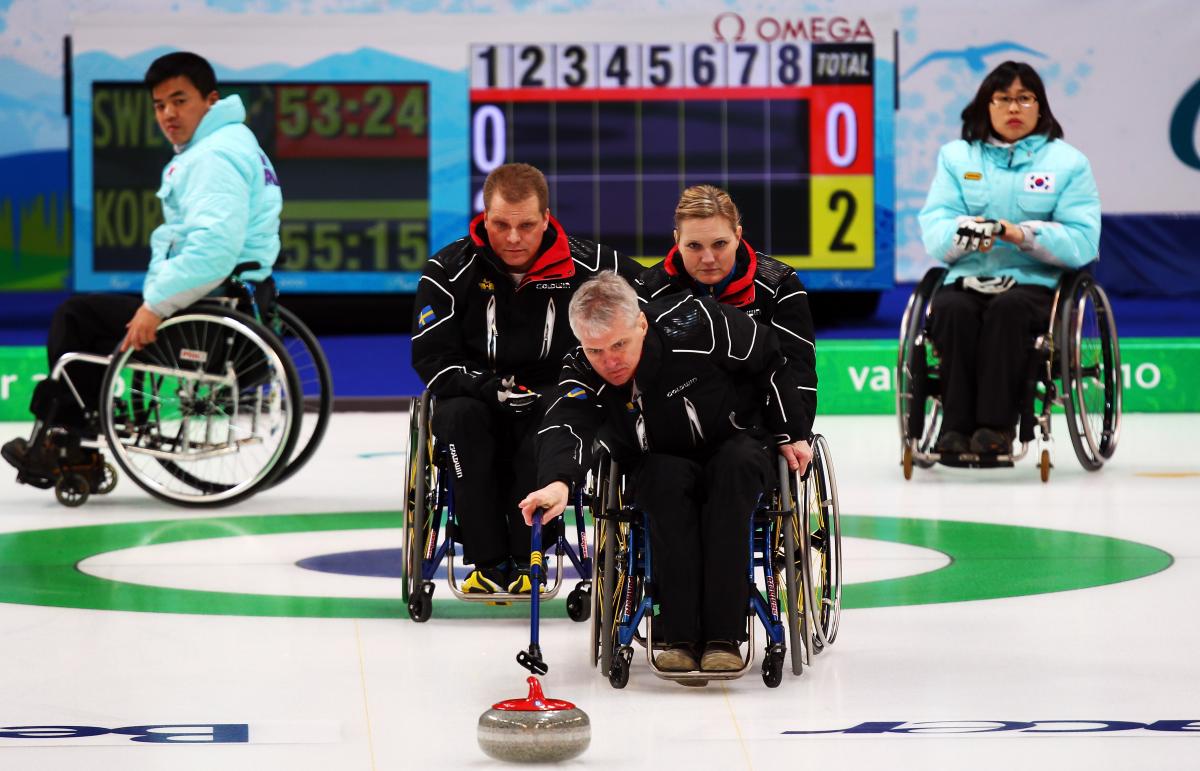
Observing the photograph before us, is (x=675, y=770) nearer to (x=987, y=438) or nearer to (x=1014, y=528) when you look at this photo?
(x=1014, y=528)

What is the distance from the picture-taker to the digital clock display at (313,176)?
10.4 metres

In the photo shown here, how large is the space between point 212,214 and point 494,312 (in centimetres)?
179

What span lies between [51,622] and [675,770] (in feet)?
5.82

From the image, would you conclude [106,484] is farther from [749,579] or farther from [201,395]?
[749,579]

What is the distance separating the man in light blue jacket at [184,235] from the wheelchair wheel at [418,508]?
1729 millimetres

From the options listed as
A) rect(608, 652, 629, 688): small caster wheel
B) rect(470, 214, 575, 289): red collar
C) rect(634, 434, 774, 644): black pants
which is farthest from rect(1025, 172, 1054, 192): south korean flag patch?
rect(608, 652, 629, 688): small caster wheel

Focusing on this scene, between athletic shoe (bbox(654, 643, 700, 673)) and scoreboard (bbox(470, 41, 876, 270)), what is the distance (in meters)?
7.25

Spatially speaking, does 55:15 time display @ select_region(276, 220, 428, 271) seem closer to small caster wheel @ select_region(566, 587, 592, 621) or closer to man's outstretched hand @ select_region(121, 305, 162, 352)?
man's outstretched hand @ select_region(121, 305, 162, 352)

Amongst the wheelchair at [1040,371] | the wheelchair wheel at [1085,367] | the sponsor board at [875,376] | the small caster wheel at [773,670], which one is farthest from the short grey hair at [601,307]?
the sponsor board at [875,376]

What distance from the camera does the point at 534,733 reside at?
270 centimetres

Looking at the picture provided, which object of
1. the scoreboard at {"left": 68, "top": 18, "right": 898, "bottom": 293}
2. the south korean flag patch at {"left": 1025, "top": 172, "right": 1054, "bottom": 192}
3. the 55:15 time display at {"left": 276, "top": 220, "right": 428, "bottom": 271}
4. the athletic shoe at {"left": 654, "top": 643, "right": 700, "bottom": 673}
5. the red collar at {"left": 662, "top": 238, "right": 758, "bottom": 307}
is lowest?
the athletic shoe at {"left": 654, "top": 643, "right": 700, "bottom": 673}

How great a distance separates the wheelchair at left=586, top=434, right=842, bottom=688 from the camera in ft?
10.6

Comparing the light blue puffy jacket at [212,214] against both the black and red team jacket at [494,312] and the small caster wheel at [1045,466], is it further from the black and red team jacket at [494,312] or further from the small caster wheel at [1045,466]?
the small caster wheel at [1045,466]

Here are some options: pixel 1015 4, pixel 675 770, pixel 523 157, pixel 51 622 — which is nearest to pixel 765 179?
pixel 523 157
